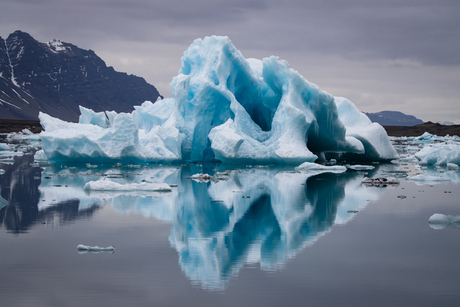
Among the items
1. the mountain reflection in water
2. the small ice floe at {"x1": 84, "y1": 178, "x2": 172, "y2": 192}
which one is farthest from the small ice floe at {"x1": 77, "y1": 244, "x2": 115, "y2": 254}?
the small ice floe at {"x1": 84, "y1": 178, "x2": 172, "y2": 192}

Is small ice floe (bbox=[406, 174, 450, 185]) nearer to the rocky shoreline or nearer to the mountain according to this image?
the rocky shoreline

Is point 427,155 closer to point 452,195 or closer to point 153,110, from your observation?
point 452,195

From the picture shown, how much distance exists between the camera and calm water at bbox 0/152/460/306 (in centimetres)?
372

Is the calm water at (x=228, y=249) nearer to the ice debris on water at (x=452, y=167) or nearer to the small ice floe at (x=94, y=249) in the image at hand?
the small ice floe at (x=94, y=249)

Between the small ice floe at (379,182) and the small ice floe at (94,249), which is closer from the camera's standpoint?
the small ice floe at (94,249)

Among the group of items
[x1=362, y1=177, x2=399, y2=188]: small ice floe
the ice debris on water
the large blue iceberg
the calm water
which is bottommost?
the calm water

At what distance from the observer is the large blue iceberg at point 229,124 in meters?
15.3

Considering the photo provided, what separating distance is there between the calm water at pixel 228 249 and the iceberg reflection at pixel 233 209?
2 centimetres

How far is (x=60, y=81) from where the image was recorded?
16262 cm

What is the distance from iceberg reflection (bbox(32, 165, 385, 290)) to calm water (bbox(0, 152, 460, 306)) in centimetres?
2

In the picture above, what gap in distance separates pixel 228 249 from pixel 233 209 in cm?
247

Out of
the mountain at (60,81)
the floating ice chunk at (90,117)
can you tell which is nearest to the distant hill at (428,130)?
the floating ice chunk at (90,117)

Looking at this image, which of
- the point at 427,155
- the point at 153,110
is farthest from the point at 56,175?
the point at 427,155

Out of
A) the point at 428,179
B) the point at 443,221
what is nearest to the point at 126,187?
the point at 443,221
